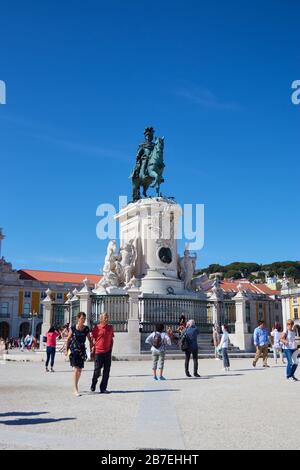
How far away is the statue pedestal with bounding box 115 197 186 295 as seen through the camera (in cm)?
2695

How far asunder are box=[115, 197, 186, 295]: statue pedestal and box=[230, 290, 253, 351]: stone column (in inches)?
126

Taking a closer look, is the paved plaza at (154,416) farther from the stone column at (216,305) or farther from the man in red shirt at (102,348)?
the stone column at (216,305)

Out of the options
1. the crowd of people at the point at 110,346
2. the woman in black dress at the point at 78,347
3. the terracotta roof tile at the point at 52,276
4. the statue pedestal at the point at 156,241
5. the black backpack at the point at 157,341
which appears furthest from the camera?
the terracotta roof tile at the point at 52,276

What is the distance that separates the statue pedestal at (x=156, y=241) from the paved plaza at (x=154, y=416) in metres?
15.5

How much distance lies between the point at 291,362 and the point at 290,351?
0.29m

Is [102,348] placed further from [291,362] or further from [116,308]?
[116,308]

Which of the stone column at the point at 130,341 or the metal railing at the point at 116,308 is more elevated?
the metal railing at the point at 116,308

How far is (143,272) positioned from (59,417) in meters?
20.5

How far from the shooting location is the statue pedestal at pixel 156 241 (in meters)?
27.0

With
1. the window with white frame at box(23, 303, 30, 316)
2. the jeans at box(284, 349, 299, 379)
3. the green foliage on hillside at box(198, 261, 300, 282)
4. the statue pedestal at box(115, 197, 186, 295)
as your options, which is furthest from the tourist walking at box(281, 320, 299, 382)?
the green foliage on hillside at box(198, 261, 300, 282)

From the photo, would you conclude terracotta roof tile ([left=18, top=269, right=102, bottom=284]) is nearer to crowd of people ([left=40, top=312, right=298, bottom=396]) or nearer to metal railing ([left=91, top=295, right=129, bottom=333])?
metal railing ([left=91, top=295, right=129, bottom=333])

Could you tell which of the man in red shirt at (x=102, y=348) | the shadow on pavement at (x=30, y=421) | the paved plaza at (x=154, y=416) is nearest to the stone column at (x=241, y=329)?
the paved plaza at (x=154, y=416)

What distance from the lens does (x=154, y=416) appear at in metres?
6.66

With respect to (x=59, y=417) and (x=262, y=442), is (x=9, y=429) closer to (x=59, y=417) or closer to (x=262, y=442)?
(x=59, y=417)
